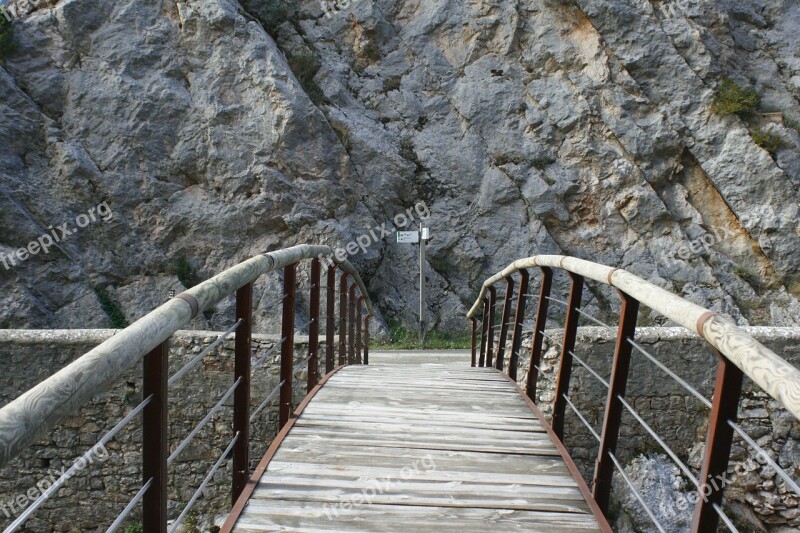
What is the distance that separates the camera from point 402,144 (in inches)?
495

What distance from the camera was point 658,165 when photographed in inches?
459

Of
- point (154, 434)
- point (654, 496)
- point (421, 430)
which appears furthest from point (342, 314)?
point (154, 434)

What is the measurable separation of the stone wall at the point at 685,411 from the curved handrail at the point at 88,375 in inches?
177

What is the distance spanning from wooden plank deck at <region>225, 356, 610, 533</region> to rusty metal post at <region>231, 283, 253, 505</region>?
0.09 m

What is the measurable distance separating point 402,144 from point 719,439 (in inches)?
459

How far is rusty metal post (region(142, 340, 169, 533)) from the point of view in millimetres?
1418

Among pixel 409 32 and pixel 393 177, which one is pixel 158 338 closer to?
pixel 393 177

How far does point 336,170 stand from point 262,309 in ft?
10.4

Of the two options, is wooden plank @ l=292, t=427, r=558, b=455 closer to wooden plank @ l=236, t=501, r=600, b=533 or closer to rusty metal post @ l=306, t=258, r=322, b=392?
wooden plank @ l=236, t=501, r=600, b=533

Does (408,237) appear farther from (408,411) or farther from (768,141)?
(768,141)

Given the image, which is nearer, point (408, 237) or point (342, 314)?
point (342, 314)

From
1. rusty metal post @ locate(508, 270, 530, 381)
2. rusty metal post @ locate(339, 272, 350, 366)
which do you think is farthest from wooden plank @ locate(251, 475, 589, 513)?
rusty metal post @ locate(339, 272, 350, 366)

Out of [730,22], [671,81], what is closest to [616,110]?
[671,81]

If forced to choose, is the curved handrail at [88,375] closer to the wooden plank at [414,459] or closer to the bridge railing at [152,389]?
the bridge railing at [152,389]
